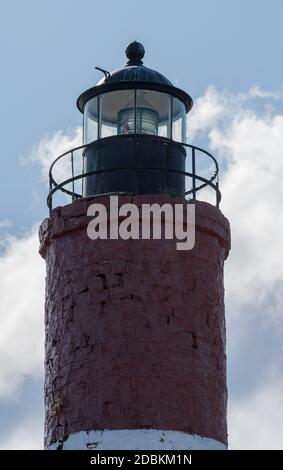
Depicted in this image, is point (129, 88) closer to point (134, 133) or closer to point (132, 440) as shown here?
point (134, 133)

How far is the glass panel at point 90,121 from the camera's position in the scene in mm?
25375

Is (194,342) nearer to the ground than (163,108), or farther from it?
nearer to the ground

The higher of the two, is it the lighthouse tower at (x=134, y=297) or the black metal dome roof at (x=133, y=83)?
the black metal dome roof at (x=133, y=83)

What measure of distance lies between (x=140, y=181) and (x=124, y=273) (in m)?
1.29

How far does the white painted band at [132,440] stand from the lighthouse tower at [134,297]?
1cm

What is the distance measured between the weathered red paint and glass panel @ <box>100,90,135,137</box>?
1.15 metres

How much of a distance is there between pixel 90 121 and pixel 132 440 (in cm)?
427

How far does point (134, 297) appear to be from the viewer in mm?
24109

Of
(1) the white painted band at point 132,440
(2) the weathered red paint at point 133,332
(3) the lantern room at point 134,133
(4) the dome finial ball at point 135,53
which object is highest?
(4) the dome finial ball at point 135,53

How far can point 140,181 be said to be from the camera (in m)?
24.9

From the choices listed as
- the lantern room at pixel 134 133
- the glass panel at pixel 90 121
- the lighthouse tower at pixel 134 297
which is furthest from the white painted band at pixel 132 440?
the glass panel at pixel 90 121

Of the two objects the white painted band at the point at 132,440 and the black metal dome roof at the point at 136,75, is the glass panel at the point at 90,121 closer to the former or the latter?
the black metal dome roof at the point at 136,75
